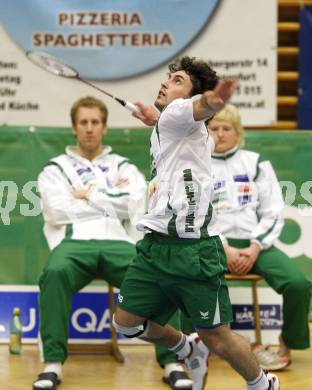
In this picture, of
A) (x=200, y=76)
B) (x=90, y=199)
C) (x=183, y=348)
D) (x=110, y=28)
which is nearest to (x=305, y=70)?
(x=110, y=28)

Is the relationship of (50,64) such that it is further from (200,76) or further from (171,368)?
(171,368)

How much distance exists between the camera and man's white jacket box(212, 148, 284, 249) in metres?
5.82

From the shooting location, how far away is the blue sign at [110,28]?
7.83m

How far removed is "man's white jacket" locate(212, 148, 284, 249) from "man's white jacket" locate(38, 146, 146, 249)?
492 millimetres

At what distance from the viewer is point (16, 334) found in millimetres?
5898

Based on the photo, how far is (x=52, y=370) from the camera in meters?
5.06

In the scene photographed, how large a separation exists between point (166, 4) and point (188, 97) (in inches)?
147

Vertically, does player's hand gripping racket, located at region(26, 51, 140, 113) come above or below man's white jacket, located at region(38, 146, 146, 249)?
above

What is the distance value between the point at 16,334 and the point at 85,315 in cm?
49

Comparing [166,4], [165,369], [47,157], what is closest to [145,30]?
[166,4]

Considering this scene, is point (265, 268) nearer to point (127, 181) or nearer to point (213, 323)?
point (127, 181)

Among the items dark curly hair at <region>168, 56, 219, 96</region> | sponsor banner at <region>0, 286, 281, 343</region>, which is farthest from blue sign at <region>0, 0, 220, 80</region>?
dark curly hair at <region>168, 56, 219, 96</region>

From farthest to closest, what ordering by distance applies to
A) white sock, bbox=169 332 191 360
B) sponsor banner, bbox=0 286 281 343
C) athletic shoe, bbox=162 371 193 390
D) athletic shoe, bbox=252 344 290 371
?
sponsor banner, bbox=0 286 281 343, athletic shoe, bbox=252 344 290 371, athletic shoe, bbox=162 371 193 390, white sock, bbox=169 332 191 360

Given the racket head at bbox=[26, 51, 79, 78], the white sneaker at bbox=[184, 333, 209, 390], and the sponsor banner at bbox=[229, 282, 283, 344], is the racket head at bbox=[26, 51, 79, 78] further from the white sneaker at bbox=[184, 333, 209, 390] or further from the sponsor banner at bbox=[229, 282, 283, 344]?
the white sneaker at bbox=[184, 333, 209, 390]
